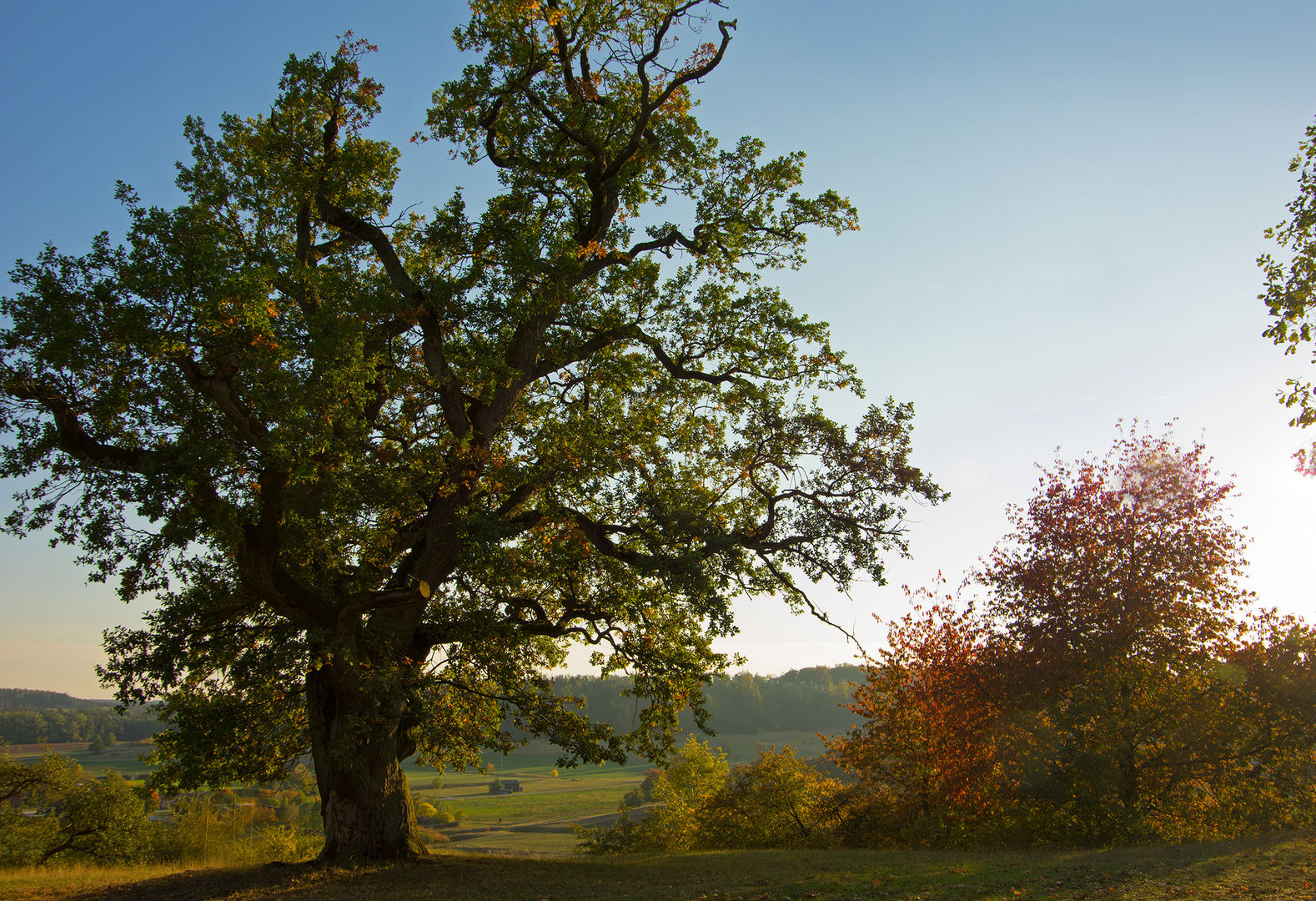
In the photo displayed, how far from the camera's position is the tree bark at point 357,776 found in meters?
12.6

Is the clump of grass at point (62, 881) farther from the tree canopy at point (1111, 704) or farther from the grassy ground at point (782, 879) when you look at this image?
the tree canopy at point (1111, 704)

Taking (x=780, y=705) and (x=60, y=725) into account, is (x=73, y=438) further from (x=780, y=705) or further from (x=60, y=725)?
(x=60, y=725)

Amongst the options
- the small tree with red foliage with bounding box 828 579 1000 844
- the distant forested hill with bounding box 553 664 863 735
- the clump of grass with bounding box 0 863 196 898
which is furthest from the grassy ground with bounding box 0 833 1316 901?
the distant forested hill with bounding box 553 664 863 735

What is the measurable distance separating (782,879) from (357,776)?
774 centimetres

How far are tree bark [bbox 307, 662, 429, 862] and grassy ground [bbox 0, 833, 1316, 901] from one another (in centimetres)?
82

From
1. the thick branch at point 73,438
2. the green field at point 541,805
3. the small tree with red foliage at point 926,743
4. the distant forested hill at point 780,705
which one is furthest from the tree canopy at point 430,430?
the distant forested hill at point 780,705

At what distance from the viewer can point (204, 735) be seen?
1282 cm

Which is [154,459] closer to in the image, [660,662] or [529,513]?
[529,513]

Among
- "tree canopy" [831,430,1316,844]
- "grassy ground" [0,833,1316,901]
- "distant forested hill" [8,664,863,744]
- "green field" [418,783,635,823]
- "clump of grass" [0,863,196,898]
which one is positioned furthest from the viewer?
"distant forested hill" [8,664,863,744]

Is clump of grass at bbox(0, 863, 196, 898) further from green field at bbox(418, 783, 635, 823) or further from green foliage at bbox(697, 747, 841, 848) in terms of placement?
green field at bbox(418, 783, 635, 823)

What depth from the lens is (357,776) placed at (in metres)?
13.0

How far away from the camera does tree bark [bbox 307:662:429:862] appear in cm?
1265

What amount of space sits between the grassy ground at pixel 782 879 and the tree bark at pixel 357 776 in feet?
2.69

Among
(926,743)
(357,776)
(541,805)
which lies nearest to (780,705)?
(541,805)
